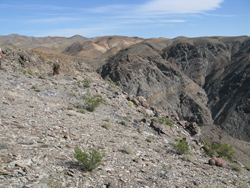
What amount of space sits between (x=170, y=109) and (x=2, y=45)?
32.6m

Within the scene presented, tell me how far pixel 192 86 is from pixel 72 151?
48.6 m

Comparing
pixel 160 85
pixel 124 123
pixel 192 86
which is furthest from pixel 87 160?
pixel 192 86

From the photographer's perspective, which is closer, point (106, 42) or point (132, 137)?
point (132, 137)

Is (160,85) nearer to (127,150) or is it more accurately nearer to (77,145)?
(127,150)

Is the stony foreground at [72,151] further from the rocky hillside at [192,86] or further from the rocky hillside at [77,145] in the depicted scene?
the rocky hillside at [192,86]

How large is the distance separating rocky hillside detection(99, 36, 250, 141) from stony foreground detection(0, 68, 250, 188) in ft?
103

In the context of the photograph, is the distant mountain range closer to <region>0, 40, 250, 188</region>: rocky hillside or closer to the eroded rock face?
the eroded rock face

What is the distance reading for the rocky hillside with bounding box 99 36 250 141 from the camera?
40500 millimetres

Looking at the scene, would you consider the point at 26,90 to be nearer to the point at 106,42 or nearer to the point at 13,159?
the point at 13,159

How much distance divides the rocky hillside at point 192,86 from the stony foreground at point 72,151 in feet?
103

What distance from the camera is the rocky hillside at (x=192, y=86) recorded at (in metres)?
40.5

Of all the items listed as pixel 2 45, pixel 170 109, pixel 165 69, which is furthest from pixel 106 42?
pixel 2 45

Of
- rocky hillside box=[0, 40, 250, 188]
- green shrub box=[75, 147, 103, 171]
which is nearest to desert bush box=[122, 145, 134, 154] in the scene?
rocky hillside box=[0, 40, 250, 188]

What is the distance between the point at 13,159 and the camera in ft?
15.5
